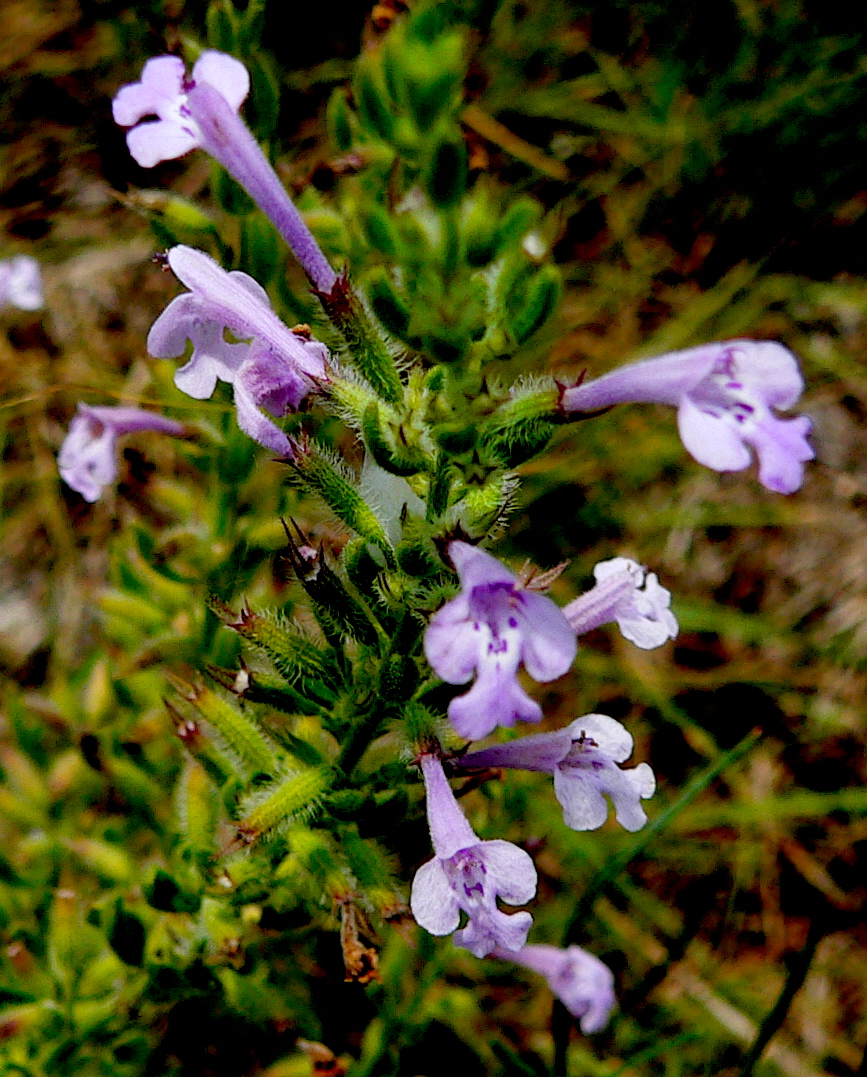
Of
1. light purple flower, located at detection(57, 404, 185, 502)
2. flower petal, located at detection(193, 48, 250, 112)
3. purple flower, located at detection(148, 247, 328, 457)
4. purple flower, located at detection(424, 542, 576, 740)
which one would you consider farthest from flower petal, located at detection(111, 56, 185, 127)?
purple flower, located at detection(424, 542, 576, 740)

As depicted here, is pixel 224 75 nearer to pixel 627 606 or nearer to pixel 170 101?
pixel 170 101

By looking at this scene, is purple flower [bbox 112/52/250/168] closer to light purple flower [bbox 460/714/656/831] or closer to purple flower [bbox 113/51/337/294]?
purple flower [bbox 113/51/337/294]

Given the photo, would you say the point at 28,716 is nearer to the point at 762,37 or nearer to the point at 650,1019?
the point at 650,1019

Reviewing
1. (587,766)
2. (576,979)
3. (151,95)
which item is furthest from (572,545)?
(151,95)

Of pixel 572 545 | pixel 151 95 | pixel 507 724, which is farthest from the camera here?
pixel 572 545

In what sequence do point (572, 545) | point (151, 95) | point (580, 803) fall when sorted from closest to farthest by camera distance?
point (580, 803)
point (151, 95)
point (572, 545)
